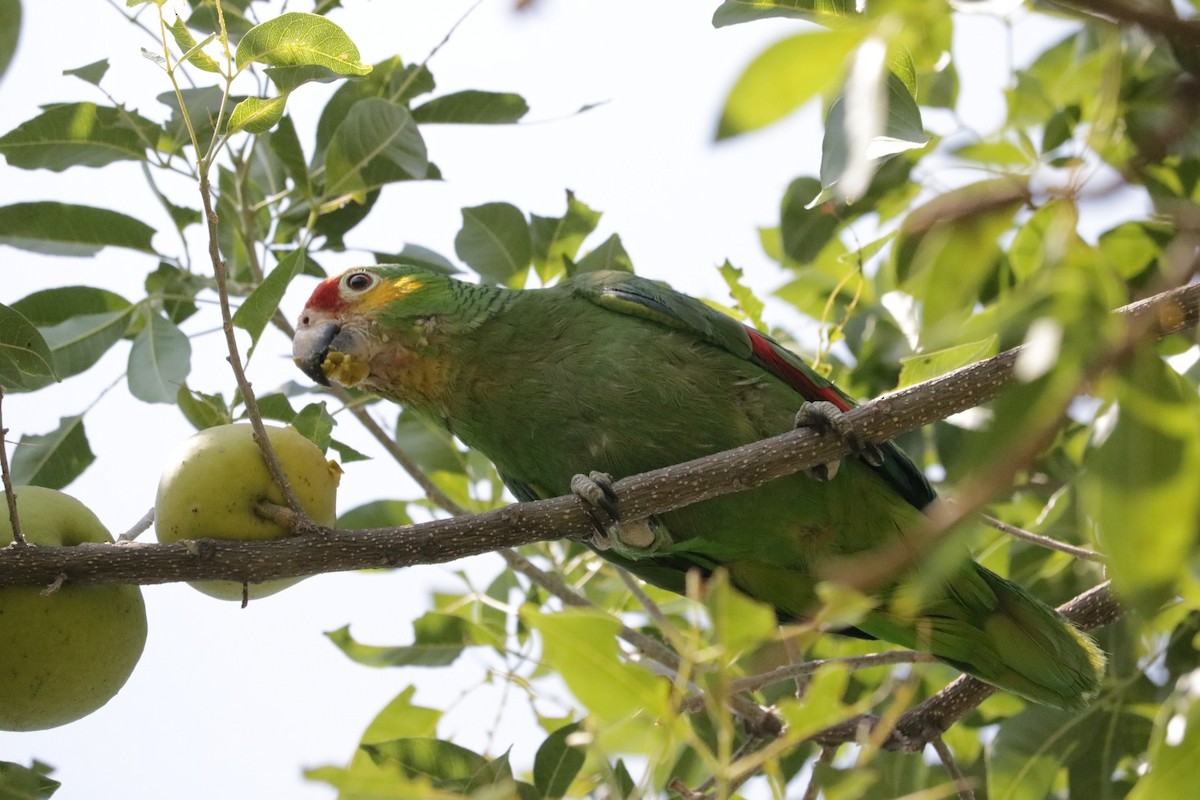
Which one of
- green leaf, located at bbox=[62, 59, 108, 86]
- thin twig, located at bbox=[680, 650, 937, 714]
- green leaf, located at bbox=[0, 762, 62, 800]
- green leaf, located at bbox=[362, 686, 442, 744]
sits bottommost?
thin twig, located at bbox=[680, 650, 937, 714]

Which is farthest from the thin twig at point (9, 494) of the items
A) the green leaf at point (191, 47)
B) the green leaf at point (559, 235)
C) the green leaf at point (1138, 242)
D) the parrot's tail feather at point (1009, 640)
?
the green leaf at point (1138, 242)

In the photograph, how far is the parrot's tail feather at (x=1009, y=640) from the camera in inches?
128

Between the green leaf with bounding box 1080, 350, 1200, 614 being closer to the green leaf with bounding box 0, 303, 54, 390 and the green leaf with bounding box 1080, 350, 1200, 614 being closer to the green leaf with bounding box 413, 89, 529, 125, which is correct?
the green leaf with bounding box 0, 303, 54, 390

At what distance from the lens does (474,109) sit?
3.79m

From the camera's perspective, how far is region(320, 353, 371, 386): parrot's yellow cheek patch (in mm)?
3672

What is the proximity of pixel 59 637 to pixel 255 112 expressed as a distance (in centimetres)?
124

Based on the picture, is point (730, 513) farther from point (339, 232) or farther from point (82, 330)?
point (82, 330)

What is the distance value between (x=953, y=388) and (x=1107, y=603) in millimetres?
1132

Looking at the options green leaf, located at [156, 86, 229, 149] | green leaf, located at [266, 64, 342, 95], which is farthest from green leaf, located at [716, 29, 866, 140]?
green leaf, located at [156, 86, 229, 149]

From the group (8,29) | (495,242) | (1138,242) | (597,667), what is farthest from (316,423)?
(1138,242)

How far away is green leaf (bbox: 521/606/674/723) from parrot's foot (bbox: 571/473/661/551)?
1.54 m

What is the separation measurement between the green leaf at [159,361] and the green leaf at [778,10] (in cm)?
185

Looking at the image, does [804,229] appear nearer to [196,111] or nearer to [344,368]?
[344,368]

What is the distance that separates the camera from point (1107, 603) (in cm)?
327
